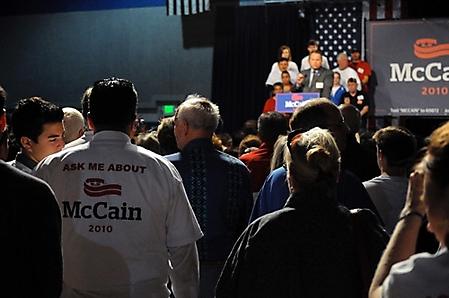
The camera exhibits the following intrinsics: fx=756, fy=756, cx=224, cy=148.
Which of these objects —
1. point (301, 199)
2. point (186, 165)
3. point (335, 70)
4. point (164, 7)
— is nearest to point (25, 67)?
point (164, 7)

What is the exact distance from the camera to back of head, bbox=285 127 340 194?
2.42 meters

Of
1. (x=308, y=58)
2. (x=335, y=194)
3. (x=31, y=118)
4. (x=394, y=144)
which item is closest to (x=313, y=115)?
(x=394, y=144)

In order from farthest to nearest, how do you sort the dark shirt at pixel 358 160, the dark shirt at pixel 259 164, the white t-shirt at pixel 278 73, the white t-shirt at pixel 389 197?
the white t-shirt at pixel 278 73, the dark shirt at pixel 259 164, the dark shirt at pixel 358 160, the white t-shirt at pixel 389 197

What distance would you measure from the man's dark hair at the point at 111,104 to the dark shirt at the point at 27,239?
0.69m

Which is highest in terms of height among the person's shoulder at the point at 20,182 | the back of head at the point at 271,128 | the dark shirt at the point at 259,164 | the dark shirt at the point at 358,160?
the person's shoulder at the point at 20,182

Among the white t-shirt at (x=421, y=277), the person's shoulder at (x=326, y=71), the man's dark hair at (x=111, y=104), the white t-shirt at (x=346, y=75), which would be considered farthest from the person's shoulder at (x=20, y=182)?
the person's shoulder at (x=326, y=71)

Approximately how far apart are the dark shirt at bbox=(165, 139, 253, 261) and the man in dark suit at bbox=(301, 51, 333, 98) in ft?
29.3

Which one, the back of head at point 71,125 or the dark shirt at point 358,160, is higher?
the back of head at point 71,125

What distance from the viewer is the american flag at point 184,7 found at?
14.6 metres

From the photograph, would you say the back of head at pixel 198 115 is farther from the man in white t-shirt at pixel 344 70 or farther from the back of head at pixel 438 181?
the man in white t-shirt at pixel 344 70

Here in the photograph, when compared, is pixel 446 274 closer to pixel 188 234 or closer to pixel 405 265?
pixel 405 265

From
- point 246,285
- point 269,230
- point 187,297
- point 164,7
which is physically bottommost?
point 187,297

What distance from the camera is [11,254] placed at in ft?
6.98

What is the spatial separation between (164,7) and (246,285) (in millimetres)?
13607
